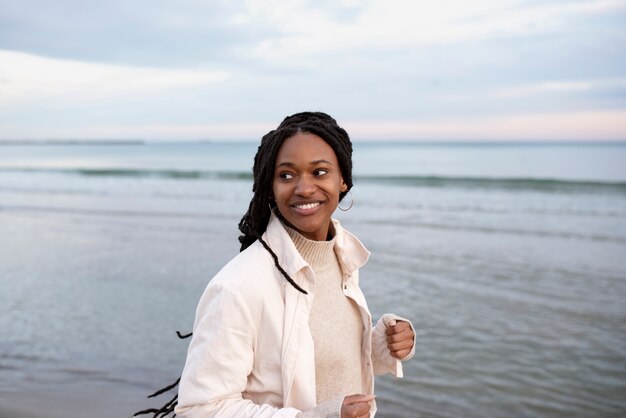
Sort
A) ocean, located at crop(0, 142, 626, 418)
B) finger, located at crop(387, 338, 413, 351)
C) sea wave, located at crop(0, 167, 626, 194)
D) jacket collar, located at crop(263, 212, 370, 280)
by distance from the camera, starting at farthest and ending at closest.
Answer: sea wave, located at crop(0, 167, 626, 194), ocean, located at crop(0, 142, 626, 418), finger, located at crop(387, 338, 413, 351), jacket collar, located at crop(263, 212, 370, 280)

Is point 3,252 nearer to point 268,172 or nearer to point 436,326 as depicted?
point 436,326

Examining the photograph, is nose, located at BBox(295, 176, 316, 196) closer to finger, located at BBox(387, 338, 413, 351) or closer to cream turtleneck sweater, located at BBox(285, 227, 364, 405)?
cream turtleneck sweater, located at BBox(285, 227, 364, 405)

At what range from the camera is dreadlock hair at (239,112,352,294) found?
6.61ft

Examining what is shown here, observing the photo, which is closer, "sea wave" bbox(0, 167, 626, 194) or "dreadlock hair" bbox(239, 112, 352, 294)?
"dreadlock hair" bbox(239, 112, 352, 294)

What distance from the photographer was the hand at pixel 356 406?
1735mm

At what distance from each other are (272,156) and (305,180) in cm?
14

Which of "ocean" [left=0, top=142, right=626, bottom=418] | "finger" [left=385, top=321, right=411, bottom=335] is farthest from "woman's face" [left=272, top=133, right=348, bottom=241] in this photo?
"ocean" [left=0, top=142, right=626, bottom=418]

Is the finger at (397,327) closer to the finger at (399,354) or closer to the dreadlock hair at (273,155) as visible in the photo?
the finger at (399,354)

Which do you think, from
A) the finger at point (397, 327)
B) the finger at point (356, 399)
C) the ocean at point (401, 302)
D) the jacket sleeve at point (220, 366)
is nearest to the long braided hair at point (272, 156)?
the jacket sleeve at point (220, 366)

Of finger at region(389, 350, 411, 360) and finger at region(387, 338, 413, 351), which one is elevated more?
finger at region(387, 338, 413, 351)

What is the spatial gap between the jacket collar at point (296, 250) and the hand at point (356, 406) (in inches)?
17.3

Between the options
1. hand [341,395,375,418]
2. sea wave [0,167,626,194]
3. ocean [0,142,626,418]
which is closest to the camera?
hand [341,395,375,418]

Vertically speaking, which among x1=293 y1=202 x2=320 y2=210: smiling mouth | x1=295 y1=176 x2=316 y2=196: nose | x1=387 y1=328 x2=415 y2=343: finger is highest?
x1=295 y1=176 x2=316 y2=196: nose

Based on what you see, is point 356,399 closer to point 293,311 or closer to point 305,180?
point 293,311
